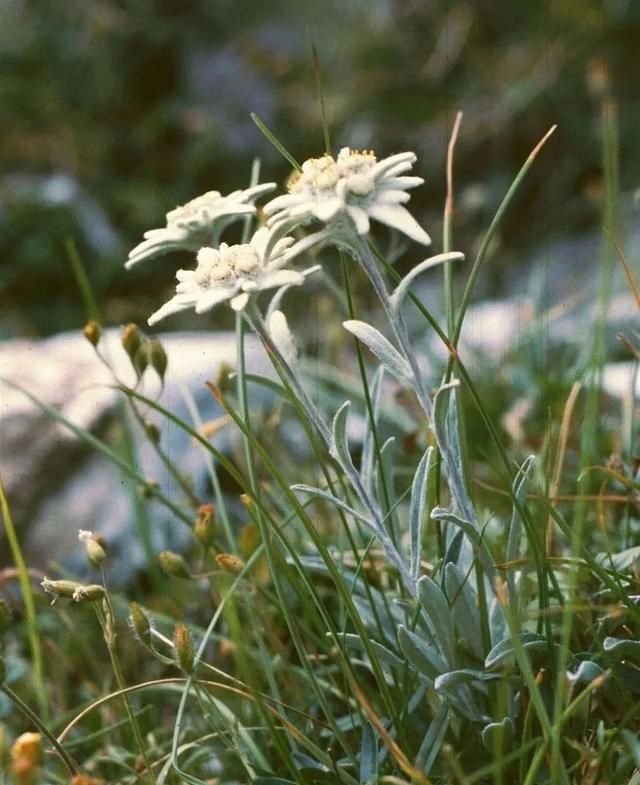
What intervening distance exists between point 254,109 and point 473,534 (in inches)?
154

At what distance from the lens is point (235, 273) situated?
0.94 metres

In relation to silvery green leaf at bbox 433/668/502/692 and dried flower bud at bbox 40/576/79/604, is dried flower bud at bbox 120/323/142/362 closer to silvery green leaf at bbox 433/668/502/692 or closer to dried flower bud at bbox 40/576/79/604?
dried flower bud at bbox 40/576/79/604

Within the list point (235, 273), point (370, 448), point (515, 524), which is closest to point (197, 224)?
point (235, 273)

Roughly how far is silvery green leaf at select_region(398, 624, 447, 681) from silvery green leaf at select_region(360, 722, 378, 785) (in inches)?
3.4

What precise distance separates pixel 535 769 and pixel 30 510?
1.51 m

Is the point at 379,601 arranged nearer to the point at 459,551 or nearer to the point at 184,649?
the point at 459,551

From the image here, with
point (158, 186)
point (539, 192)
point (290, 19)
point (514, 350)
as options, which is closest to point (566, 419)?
point (514, 350)

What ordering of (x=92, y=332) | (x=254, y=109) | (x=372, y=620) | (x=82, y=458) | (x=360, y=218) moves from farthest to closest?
(x=254, y=109)
(x=82, y=458)
(x=92, y=332)
(x=372, y=620)
(x=360, y=218)

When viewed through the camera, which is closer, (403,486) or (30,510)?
(403,486)

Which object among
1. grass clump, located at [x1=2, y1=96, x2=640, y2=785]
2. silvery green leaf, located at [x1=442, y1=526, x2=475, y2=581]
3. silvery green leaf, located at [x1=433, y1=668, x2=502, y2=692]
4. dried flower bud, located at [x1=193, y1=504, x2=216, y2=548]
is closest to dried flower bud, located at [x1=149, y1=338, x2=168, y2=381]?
grass clump, located at [x1=2, y1=96, x2=640, y2=785]

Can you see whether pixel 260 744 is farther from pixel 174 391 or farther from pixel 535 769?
pixel 174 391

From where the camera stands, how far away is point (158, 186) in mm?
4379

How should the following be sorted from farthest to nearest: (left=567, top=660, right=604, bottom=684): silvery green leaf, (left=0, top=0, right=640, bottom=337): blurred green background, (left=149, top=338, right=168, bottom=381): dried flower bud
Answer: (left=0, top=0, right=640, bottom=337): blurred green background < (left=149, top=338, right=168, bottom=381): dried flower bud < (left=567, top=660, right=604, bottom=684): silvery green leaf

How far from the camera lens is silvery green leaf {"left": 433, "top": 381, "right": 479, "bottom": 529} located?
100 centimetres
